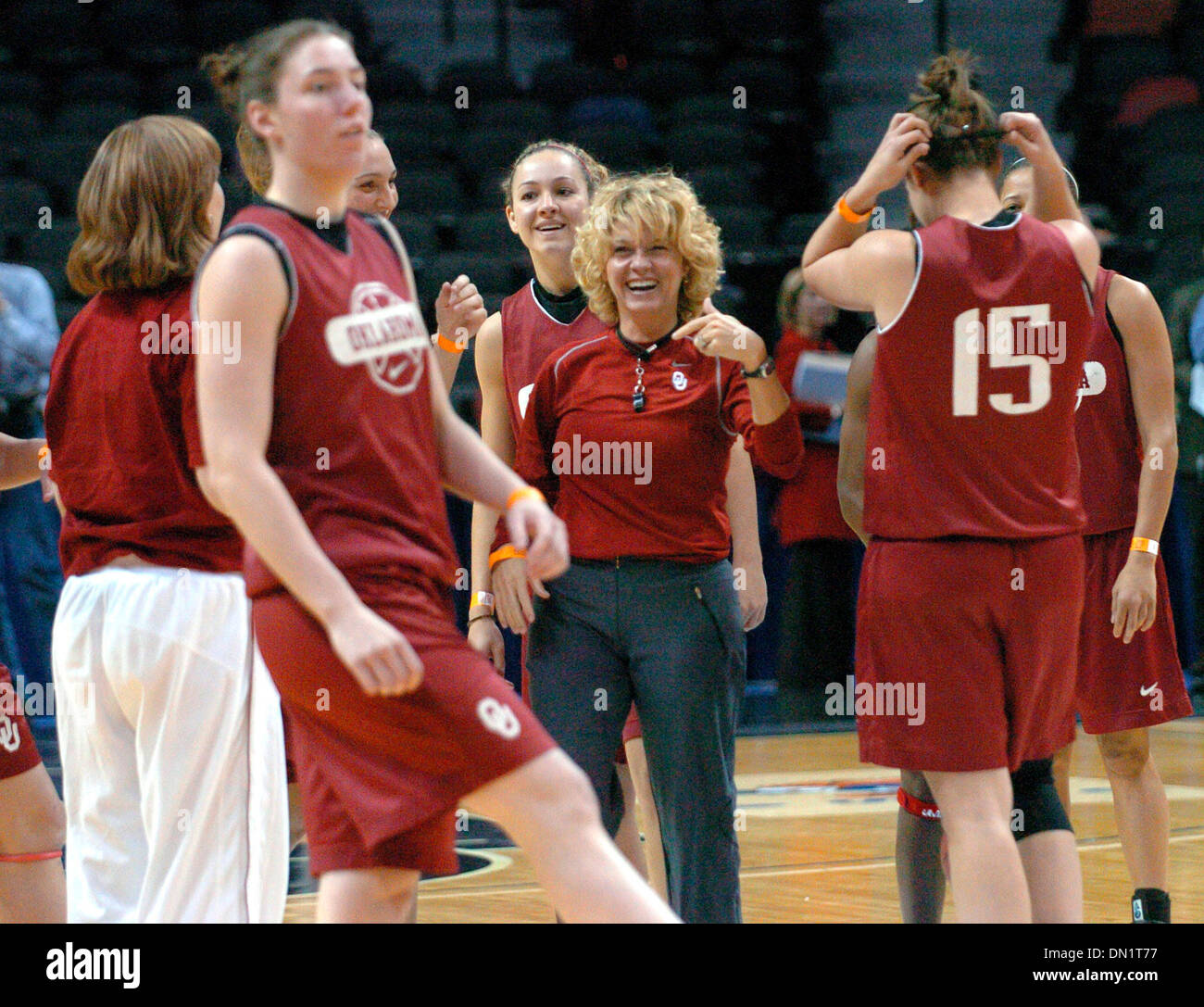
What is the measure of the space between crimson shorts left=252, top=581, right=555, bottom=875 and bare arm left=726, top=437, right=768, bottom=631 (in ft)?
4.69

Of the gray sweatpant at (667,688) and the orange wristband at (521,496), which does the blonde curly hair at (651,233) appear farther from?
the orange wristband at (521,496)

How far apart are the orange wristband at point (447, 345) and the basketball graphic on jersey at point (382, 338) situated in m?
1.23

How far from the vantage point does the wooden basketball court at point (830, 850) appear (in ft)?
14.8

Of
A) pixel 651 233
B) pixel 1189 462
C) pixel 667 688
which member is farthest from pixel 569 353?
pixel 1189 462

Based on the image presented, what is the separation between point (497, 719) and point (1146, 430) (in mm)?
2139

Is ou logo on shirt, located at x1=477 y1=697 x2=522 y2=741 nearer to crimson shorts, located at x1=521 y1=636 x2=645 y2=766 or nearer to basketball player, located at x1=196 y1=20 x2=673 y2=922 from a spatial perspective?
basketball player, located at x1=196 y1=20 x2=673 y2=922

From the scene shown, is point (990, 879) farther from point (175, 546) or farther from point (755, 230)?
point (755, 230)

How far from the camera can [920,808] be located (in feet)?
11.7

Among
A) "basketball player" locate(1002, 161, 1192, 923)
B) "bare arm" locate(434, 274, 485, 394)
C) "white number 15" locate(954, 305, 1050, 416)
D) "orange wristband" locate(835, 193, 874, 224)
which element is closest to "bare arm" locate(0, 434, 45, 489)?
"bare arm" locate(434, 274, 485, 394)

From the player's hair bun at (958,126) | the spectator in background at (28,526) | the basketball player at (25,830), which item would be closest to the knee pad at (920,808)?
the player's hair bun at (958,126)

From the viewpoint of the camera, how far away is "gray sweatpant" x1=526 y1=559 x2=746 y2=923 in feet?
11.4

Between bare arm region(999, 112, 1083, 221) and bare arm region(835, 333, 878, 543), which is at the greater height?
bare arm region(999, 112, 1083, 221)

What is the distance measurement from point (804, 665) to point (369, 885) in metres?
5.94

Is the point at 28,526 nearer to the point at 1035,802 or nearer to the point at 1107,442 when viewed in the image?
the point at 1107,442
